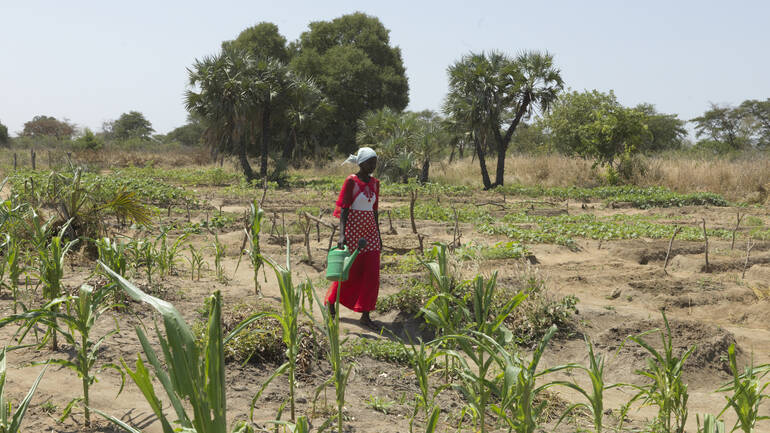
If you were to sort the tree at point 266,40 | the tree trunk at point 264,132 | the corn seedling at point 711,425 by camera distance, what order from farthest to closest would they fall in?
the tree at point 266,40 < the tree trunk at point 264,132 < the corn seedling at point 711,425

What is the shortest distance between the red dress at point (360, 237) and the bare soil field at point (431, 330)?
27 centimetres

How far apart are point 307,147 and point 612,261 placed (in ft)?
66.0

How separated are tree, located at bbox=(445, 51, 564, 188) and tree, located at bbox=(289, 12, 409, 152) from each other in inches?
385

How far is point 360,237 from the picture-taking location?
4.82m

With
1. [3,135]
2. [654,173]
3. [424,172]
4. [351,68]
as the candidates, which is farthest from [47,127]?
[654,173]

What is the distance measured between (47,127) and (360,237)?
59021 mm

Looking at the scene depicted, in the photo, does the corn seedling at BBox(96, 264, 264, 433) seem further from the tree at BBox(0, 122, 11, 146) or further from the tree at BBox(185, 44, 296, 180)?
the tree at BBox(0, 122, 11, 146)

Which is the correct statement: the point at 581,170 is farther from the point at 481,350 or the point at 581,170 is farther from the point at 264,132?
the point at 481,350

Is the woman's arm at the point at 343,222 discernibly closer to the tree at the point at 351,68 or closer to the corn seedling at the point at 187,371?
the corn seedling at the point at 187,371

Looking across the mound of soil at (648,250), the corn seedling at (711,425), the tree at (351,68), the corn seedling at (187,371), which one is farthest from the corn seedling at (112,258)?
the tree at (351,68)

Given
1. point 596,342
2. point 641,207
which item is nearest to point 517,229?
point 596,342

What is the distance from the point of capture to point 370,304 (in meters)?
4.81

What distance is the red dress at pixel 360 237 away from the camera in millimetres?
4785

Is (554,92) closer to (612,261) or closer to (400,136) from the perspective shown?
(400,136)
